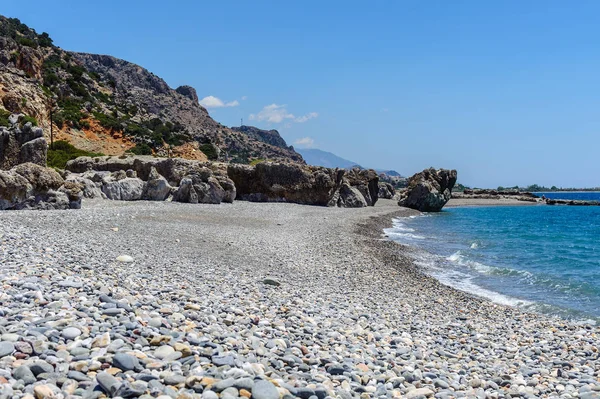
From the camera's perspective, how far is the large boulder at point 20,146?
2684 cm

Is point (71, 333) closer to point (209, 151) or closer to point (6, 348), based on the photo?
point (6, 348)

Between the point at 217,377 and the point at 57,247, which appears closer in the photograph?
the point at 217,377

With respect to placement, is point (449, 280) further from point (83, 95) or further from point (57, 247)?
point (83, 95)

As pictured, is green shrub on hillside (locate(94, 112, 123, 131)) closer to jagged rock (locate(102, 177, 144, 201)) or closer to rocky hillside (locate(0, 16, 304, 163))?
rocky hillside (locate(0, 16, 304, 163))

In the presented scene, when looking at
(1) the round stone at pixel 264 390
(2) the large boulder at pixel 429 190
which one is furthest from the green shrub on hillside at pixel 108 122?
(1) the round stone at pixel 264 390

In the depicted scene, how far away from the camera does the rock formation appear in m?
50.9

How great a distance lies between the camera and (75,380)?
420cm

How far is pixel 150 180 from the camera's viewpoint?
116 feet

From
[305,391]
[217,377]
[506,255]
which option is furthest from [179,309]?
[506,255]

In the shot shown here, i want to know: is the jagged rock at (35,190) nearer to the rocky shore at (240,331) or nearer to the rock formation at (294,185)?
the rocky shore at (240,331)

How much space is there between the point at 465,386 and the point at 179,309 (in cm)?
450

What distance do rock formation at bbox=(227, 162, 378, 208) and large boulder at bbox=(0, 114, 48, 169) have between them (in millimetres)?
24056

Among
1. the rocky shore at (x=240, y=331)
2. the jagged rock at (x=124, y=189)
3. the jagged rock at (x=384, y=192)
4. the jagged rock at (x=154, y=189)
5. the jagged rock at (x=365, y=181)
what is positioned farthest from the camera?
the jagged rock at (x=384, y=192)

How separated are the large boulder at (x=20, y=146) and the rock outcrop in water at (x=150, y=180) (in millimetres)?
4228
